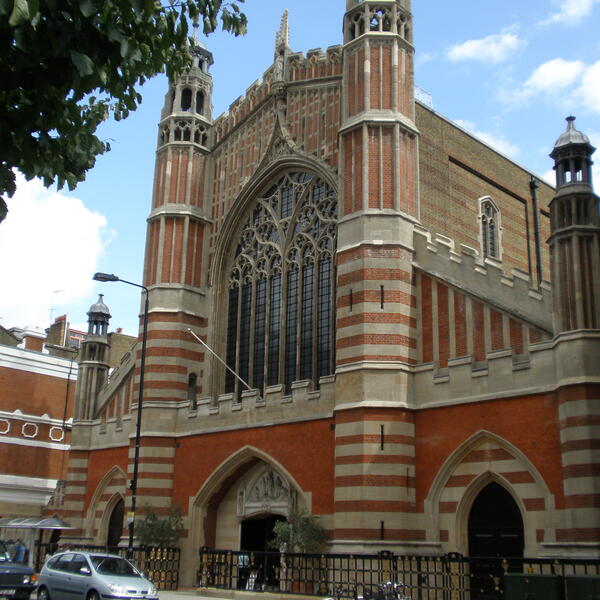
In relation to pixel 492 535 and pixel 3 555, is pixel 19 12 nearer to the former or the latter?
pixel 3 555

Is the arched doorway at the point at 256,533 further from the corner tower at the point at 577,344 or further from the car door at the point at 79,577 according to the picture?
the corner tower at the point at 577,344

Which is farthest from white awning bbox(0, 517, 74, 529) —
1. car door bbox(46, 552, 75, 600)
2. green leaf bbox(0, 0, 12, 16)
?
green leaf bbox(0, 0, 12, 16)

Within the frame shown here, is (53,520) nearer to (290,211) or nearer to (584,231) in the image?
(290,211)

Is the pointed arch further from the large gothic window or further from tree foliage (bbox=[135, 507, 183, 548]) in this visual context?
tree foliage (bbox=[135, 507, 183, 548])

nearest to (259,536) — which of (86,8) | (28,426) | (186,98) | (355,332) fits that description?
(355,332)

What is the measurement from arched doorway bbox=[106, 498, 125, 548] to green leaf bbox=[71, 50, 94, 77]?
27.1m

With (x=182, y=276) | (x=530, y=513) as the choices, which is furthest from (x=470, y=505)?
(x=182, y=276)

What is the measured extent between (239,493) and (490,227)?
1406 cm

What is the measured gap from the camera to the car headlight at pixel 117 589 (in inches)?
710

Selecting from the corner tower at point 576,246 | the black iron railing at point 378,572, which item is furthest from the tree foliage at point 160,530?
the corner tower at point 576,246

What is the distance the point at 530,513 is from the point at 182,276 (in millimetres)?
17106

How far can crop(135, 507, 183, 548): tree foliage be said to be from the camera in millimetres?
27953

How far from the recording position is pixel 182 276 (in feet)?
106

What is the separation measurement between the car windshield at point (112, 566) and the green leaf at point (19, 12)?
1477 centimetres
